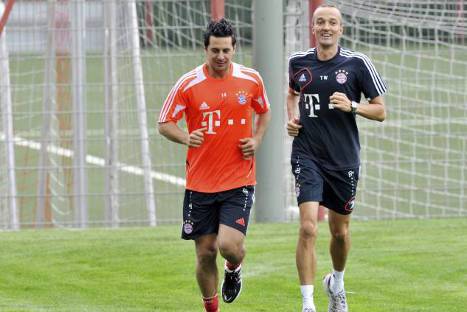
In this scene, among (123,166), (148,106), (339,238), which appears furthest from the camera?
(123,166)

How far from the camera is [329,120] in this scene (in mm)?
9359

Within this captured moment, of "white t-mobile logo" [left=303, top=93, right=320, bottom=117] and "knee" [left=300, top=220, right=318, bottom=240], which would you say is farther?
"white t-mobile logo" [left=303, top=93, right=320, bottom=117]

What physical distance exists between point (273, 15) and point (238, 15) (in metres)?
1.52

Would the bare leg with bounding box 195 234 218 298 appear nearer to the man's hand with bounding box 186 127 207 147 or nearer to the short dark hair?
the man's hand with bounding box 186 127 207 147

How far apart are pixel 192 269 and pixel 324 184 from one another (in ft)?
7.12

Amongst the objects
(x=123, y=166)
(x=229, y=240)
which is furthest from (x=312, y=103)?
(x=123, y=166)

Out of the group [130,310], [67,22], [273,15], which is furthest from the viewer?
[67,22]

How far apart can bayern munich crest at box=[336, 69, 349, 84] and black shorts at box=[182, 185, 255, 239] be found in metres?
0.96

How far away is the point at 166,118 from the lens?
354 inches

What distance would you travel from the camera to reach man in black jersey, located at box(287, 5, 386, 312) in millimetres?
9344

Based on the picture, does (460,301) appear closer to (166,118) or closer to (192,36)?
(166,118)

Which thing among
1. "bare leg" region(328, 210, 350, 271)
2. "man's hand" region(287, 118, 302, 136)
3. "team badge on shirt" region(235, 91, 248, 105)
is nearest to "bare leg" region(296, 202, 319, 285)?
"bare leg" region(328, 210, 350, 271)

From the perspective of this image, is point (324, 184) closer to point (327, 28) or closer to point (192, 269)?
point (327, 28)

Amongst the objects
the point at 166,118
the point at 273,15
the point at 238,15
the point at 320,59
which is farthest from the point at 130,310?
the point at 238,15
